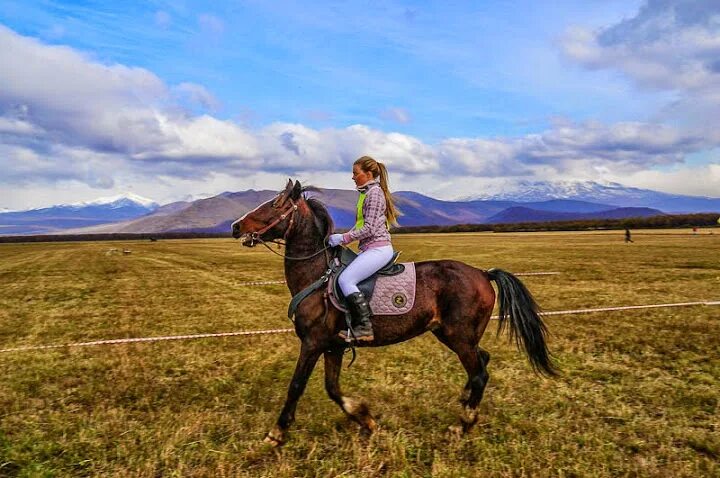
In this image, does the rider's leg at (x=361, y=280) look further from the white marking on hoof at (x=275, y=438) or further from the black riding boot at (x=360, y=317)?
the white marking on hoof at (x=275, y=438)

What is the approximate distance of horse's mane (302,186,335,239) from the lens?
6.02 m

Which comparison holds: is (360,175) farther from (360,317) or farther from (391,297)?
(360,317)

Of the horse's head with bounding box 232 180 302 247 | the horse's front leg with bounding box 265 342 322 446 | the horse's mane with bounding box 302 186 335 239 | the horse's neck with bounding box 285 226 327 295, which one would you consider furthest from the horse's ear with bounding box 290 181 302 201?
the horse's front leg with bounding box 265 342 322 446

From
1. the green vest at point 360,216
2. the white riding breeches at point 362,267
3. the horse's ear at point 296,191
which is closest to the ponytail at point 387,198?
the green vest at point 360,216

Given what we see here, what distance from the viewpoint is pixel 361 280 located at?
574 centimetres

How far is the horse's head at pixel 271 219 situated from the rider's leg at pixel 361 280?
1016 mm

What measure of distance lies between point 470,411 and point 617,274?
771 inches

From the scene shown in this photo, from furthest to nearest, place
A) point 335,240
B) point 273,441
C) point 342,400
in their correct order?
point 335,240 → point 342,400 → point 273,441

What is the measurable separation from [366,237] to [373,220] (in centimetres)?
25

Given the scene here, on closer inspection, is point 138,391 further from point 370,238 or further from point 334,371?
point 370,238

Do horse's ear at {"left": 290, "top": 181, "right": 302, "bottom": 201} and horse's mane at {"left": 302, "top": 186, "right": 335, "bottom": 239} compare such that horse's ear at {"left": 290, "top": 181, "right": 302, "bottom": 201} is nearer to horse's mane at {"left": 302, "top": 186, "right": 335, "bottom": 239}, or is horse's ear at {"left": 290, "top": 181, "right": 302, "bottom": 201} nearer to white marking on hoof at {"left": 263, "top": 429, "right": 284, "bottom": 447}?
horse's mane at {"left": 302, "top": 186, "right": 335, "bottom": 239}

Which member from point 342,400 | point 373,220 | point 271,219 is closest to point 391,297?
point 373,220

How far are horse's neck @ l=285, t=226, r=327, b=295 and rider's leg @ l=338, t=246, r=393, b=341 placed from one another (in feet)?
1.45

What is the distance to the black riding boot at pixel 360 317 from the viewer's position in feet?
18.2
